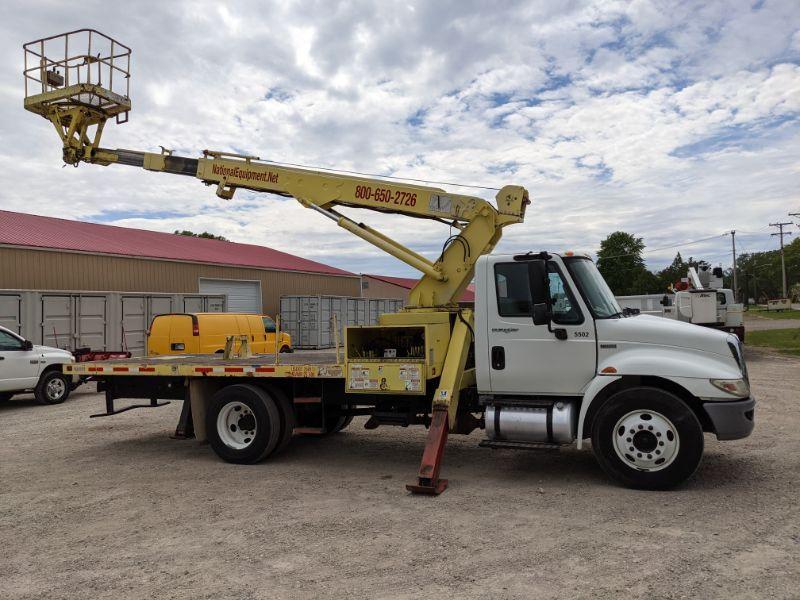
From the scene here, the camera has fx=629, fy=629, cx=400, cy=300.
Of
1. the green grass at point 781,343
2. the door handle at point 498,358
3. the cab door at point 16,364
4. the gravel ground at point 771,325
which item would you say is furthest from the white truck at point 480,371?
the gravel ground at point 771,325

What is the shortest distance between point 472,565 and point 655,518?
180cm

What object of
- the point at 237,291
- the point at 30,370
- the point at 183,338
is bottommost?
the point at 30,370

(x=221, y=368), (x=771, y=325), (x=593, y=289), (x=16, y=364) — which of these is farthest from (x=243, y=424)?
(x=771, y=325)

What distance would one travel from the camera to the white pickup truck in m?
12.1

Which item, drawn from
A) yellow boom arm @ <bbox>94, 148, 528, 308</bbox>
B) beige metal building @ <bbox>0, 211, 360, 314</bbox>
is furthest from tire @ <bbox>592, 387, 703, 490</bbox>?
beige metal building @ <bbox>0, 211, 360, 314</bbox>

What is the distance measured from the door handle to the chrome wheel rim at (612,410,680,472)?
1279 millimetres

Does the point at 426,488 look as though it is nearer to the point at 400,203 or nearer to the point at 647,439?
the point at 647,439

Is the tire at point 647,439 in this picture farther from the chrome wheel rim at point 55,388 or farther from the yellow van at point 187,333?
the chrome wheel rim at point 55,388

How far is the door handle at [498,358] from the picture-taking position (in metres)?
6.62

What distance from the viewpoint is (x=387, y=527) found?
206 inches

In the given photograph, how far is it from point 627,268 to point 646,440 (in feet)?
254

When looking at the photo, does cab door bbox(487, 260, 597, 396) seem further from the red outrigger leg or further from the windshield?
the red outrigger leg

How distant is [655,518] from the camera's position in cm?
520

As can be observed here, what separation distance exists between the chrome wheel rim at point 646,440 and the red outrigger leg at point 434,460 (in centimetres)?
169
